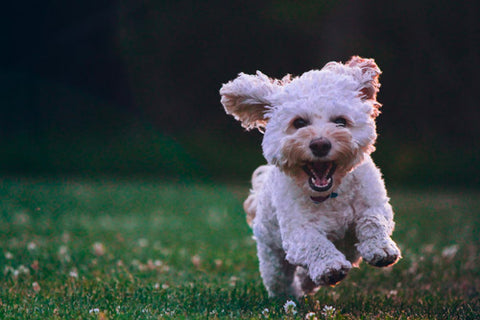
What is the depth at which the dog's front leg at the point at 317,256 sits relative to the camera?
3.56 m

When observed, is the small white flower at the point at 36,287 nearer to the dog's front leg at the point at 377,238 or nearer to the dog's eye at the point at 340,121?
the dog's front leg at the point at 377,238

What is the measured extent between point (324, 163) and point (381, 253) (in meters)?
0.62

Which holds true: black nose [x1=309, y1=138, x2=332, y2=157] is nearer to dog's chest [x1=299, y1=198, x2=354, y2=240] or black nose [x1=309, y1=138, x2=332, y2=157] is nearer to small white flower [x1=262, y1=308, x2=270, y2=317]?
dog's chest [x1=299, y1=198, x2=354, y2=240]

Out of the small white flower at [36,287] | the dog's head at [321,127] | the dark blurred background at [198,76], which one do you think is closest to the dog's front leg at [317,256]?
the dog's head at [321,127]

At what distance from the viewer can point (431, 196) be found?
15.3 meters

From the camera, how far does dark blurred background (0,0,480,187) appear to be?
60.6 feet

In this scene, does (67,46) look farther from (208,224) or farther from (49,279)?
(49,279)

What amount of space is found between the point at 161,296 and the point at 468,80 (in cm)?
1594

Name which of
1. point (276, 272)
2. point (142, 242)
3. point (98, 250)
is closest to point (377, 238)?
point (276, 272)

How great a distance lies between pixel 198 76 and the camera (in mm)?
19781

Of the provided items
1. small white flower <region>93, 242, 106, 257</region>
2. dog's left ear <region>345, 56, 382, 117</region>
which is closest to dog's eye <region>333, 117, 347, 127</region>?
dog's left ear <region>345, 56, 382, 117</region>

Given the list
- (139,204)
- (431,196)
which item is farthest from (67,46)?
(431,196)

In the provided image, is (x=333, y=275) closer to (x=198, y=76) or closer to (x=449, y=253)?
(x=449, y=253)

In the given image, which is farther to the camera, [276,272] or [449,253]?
[449,253]
